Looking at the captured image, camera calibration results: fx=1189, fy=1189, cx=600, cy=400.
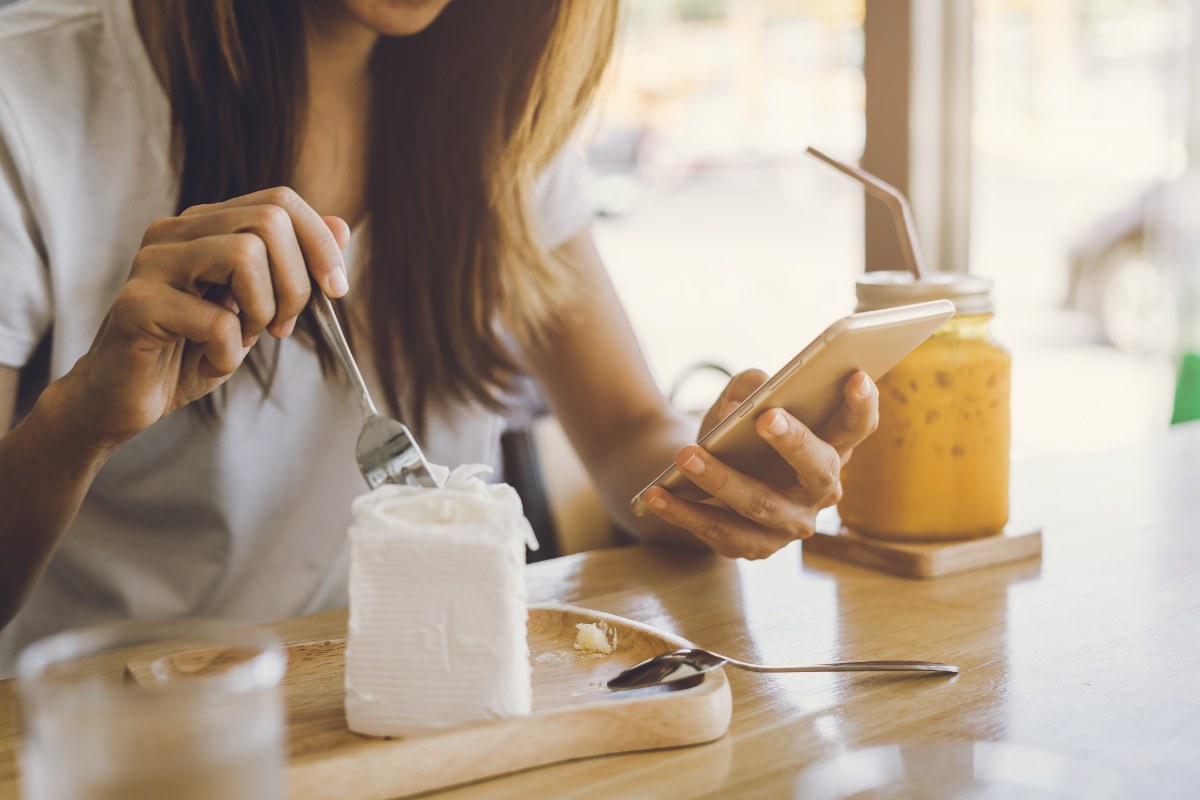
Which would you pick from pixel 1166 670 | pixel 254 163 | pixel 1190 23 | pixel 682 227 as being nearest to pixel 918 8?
pixel 254 163

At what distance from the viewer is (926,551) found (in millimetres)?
1053

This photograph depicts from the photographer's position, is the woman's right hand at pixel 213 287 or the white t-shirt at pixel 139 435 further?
the white t-shirt at pixel 139 435

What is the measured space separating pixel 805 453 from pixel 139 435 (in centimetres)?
69

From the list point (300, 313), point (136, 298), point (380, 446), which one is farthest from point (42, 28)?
point (380, 446)

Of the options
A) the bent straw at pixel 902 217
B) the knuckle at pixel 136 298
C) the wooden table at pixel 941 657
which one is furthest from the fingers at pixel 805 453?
the knuckle at pixel 136 298

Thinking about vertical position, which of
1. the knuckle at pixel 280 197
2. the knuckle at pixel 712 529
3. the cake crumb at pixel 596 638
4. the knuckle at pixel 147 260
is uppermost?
the knuckle at pixel 280 197

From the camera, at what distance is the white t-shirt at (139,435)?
1.10 m

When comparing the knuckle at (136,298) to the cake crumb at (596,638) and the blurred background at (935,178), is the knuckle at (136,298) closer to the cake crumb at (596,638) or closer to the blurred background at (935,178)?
the cake crumb at (596,638)

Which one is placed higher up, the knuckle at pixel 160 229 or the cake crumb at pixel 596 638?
the knuckle at pixel 160 229

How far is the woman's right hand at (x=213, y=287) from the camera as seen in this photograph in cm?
77

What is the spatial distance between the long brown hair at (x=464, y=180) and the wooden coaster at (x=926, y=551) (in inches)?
18.1

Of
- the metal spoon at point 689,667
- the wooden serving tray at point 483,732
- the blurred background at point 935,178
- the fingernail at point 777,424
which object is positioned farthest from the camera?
the blurred background at point 935,178

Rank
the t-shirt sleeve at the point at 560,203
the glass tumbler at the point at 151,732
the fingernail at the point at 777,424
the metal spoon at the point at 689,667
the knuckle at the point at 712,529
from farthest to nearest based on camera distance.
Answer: the t-shirt sleeve at the point at 560,203 → the knuckle at the point at 712,529 → the fingernail at the point at 777,424 → the metal spoon at the point at 689,667 → the glass tumbler at the point at 151,732

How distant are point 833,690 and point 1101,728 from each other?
16 cm
